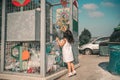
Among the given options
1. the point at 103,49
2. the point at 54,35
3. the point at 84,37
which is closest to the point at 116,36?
the point at 54,35

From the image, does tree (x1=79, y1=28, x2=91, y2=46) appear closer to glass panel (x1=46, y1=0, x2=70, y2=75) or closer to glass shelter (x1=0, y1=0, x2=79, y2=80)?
glass panel (x1=46, y1=0, x2=70, y2=75)

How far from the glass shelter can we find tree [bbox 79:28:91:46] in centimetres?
1586

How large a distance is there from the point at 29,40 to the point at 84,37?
681 inches

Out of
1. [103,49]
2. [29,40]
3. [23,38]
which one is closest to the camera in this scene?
[29,40]

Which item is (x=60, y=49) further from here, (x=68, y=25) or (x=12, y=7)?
(x=12, y=7)

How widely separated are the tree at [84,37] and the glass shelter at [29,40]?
624 inches

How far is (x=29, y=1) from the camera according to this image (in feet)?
19.1

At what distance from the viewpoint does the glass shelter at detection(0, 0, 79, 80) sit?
560 centimetres

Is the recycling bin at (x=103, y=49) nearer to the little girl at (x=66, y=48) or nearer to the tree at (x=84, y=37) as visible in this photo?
the tree at (x=84, y=37)

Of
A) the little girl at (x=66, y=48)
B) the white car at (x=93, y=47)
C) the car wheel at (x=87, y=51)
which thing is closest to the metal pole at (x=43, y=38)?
the little girl at (x=66, y=48)

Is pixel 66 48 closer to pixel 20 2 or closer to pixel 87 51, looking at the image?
pixel 20 2

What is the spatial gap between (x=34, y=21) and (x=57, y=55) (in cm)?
173

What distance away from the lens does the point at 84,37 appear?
22625mm

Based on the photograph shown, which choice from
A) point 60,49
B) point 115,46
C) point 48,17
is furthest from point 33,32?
point 115,46
